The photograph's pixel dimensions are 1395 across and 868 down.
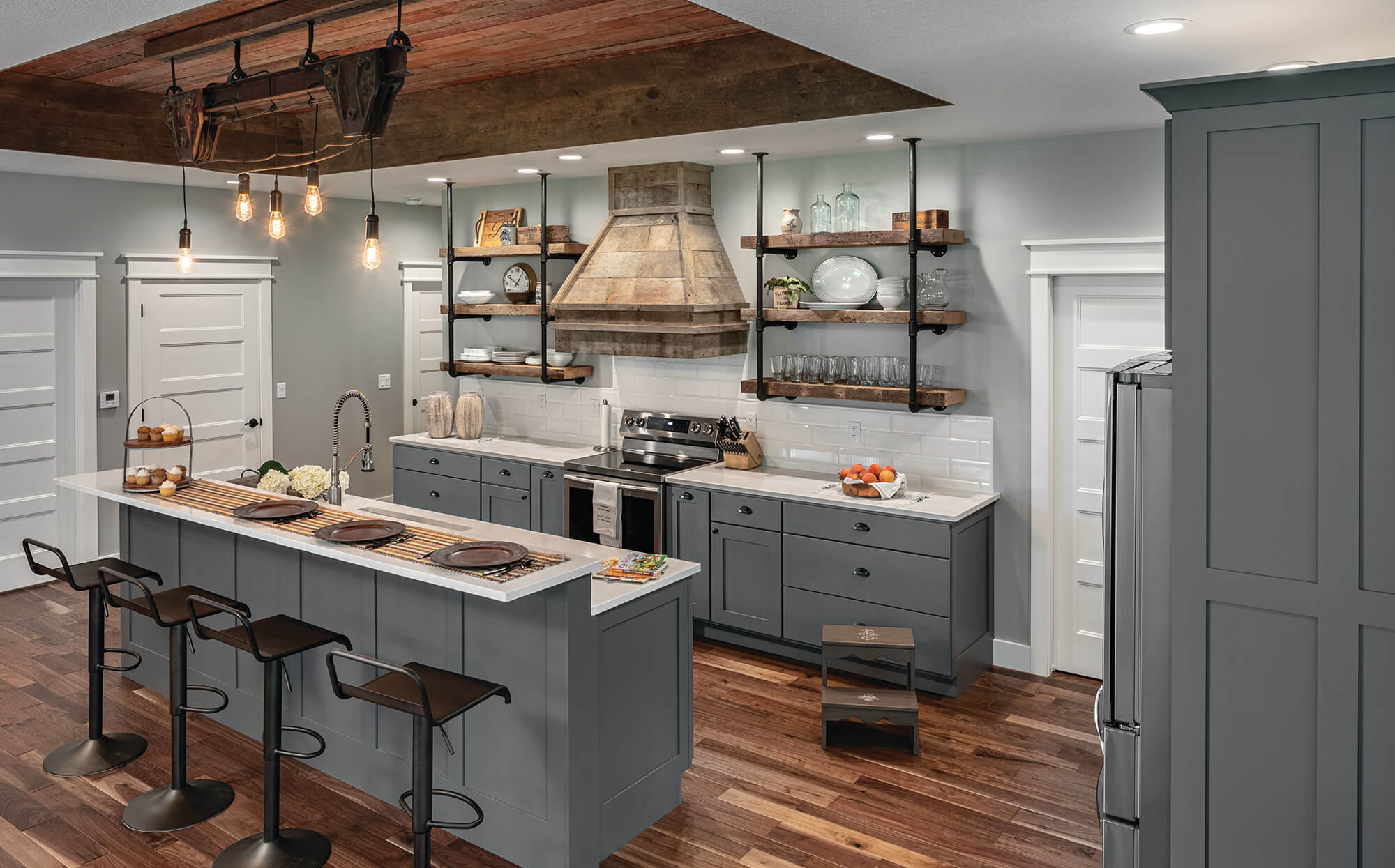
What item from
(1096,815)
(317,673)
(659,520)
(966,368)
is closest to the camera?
(1096,815)

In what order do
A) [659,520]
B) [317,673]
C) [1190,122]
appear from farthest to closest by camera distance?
[659,520], [317,673], [1190,122]

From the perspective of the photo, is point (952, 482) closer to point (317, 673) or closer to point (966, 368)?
point (966, 368)

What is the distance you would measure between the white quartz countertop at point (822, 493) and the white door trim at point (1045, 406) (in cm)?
27

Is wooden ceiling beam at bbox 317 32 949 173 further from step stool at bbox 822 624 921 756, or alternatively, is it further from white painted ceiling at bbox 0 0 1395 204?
step stool at bbox 822 624 921 756

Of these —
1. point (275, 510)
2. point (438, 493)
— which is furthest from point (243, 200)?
point (438, 493)

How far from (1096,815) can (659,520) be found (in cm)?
265

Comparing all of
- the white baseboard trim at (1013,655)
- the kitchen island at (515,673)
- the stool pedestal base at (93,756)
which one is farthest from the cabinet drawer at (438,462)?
the white baseboard trim at (1013,655)

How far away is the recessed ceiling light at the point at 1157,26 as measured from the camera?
261 centimetres

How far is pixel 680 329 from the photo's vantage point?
534 cm

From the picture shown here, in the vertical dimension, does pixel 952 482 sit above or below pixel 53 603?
above

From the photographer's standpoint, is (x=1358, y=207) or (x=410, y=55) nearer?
(x=1358, y=207)

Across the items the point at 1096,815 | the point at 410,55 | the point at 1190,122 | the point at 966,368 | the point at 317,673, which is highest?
the point at 410,55

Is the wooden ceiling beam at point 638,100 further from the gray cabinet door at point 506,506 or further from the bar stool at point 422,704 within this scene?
the bar stool at point 422,704

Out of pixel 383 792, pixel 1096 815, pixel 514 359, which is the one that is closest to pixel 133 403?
pixel 514 359
